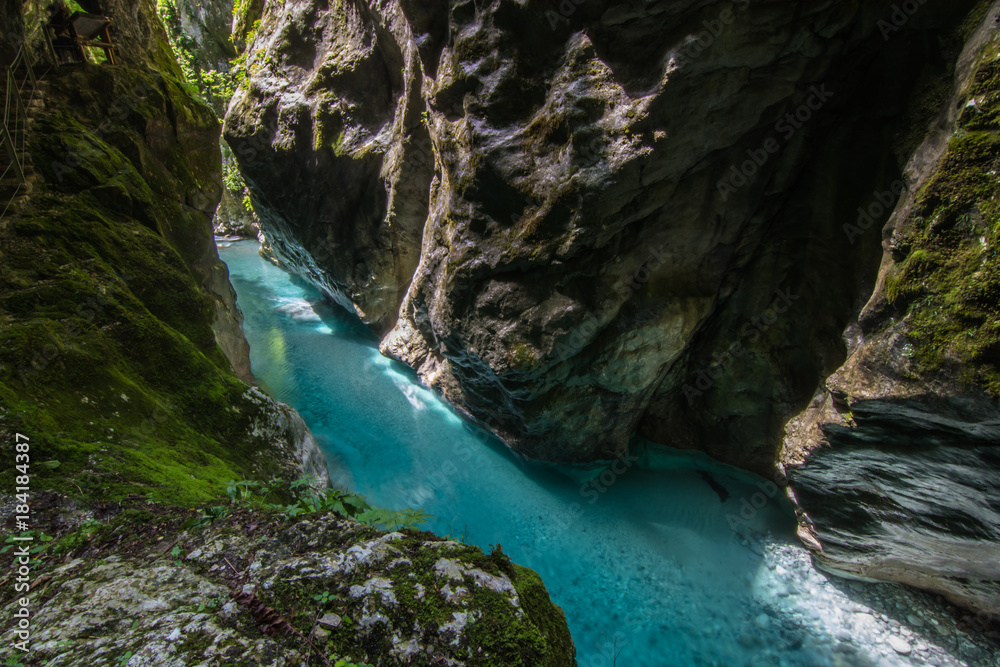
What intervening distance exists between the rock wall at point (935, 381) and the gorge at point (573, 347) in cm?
3

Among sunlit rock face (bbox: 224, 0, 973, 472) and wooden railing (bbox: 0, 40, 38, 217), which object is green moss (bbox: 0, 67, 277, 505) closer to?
wooden railing (bbox: 0, 40, 38, 217)

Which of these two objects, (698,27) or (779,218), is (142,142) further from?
(779,218)

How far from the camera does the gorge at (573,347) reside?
2.66 meters

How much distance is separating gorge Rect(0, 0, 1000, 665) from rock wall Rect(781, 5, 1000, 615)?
0.03 m

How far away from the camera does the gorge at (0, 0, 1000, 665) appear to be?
2.66 meters

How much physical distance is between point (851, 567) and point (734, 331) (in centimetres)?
383

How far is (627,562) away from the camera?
691cm

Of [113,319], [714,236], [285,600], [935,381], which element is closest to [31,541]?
[285,600]

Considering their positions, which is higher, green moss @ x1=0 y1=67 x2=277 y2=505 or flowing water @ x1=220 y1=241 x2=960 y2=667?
green moss @ x1=0 y1=67 x2=277 y2=505

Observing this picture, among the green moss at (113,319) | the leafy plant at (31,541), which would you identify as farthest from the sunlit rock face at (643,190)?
the leafy plant at (31,541)

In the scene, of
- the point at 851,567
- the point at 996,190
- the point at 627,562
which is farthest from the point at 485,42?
the point at 851,567

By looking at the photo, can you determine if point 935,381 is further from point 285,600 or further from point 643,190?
point 285,600

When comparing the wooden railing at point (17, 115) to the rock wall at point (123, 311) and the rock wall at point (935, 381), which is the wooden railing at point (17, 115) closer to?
the rock wall at point (123, 311)

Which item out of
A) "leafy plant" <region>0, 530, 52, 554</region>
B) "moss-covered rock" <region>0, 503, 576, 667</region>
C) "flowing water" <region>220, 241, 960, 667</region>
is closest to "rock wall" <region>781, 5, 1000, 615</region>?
"flowing water" <region>220, 241, 960, 667</region>
